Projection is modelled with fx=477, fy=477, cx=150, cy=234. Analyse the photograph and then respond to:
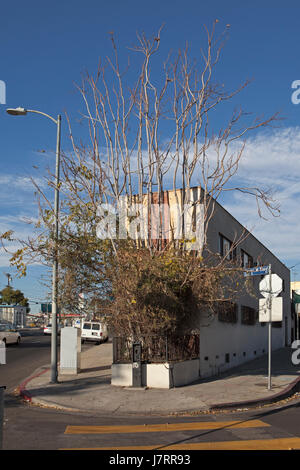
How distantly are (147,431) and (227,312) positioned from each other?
35.6 feet

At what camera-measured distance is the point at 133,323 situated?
13953 millimetres

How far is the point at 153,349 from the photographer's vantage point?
45.8 ft

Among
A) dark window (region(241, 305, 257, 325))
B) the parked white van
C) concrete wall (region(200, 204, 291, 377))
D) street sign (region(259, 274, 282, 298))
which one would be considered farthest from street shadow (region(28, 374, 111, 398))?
the parked white van

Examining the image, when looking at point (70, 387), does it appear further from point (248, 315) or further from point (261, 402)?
point (248, 315)

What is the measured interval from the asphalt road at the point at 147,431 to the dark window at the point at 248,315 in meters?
11.0

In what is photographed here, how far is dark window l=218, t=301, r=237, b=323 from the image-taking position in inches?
687

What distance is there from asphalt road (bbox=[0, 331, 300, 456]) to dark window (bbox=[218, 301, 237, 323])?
613cm

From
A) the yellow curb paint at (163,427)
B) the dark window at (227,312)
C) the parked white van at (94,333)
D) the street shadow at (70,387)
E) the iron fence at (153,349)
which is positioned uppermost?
the dark window at (227,312)

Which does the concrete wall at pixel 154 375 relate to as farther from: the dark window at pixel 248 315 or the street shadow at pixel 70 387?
the dark window at pixel 248 315

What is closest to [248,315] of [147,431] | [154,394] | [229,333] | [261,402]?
[229,333]

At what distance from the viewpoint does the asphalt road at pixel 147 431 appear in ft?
24.2

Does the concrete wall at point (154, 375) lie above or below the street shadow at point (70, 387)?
above

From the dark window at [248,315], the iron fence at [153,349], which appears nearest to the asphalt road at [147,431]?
the iron fence at [153,349]
